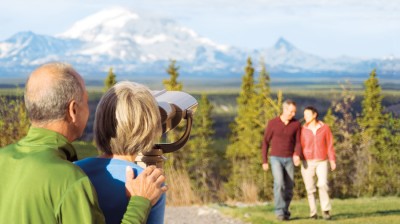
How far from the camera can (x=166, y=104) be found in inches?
127

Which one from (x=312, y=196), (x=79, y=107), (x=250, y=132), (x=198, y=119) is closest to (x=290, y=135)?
(x=312, y=196)

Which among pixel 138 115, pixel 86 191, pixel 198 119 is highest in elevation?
pixel 138 115

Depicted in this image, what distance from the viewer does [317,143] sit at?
1120 cm

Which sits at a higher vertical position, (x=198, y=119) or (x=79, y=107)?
(x=79, y=107)

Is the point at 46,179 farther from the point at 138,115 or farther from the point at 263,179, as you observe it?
the point at 263,179

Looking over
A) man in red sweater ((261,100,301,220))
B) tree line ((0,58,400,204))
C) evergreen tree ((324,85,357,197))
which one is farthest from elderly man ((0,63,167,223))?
evergreen tree ((324,85,357,197))

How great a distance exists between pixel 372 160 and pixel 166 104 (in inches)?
656

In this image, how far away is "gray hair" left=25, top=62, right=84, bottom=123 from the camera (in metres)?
2.66

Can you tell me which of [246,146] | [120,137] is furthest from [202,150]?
[120,137]

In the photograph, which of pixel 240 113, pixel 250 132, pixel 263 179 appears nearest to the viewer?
pixel 263 179

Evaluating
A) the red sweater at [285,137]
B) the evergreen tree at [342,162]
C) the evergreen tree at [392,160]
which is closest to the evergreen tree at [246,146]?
the evergreen tree at [342,162]

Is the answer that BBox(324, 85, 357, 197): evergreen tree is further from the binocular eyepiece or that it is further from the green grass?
the binocular eyepiece

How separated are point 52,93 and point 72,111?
0.09 meters

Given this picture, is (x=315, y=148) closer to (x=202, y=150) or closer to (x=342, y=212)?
(x=342, y=212)
